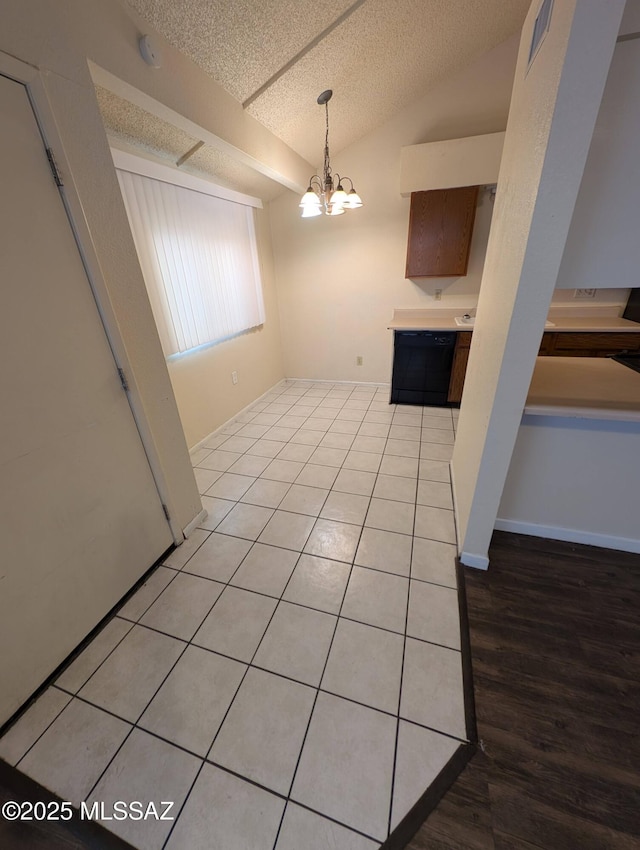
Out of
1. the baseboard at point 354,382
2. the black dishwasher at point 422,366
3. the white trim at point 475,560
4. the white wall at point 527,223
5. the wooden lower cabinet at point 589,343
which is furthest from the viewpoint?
the baseboard at point 354,382

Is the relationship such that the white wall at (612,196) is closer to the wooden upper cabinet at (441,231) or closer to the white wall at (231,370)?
the wooden upper cabinet at (441,231)

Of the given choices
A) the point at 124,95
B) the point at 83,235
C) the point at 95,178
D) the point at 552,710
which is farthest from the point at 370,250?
the point at 552,710

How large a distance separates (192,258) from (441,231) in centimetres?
236

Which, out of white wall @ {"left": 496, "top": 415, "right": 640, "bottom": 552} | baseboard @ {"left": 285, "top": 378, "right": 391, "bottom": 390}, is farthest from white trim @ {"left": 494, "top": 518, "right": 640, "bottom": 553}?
baseboard @ {"left": 285, "top": 378, "right": 391, "bottom": 390}

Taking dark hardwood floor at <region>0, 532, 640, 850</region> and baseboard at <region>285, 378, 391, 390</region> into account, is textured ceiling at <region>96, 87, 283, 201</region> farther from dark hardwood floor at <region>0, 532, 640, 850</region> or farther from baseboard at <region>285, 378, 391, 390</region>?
dark hardwood floor at <region>0, 532, 640, 850</region>

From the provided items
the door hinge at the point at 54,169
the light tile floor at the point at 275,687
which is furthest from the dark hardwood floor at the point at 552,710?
the door hinge at the point at 54,169

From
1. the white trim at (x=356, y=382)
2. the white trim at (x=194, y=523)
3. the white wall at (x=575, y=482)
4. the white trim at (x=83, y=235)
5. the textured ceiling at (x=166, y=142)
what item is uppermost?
the textured ceiling at (x=166, y=142)

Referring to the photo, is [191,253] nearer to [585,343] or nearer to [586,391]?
[586,391]

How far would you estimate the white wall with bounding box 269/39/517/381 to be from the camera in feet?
9.55

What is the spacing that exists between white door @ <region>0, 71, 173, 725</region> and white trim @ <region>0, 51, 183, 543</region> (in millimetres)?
25

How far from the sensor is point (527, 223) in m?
1.12

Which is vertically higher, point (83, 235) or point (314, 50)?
point (314, 50)

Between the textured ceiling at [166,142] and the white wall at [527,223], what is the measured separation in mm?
1910

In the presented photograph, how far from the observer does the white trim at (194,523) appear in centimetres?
197
